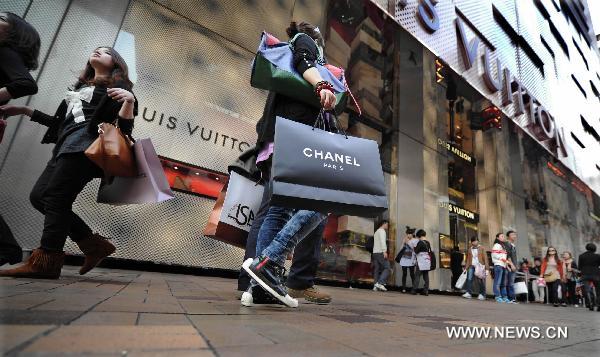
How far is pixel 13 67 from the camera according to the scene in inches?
81.3

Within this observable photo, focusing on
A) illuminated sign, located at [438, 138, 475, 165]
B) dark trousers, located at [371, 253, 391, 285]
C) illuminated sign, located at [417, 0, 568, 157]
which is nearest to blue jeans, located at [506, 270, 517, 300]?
dark trousers, located at [371, 253, 391, 285]

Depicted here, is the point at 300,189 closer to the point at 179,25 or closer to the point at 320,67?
the point at 320,67

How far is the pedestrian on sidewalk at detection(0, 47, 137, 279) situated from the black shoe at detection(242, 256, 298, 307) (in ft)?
4.42

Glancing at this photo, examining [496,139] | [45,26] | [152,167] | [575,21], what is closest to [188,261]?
[152,167]

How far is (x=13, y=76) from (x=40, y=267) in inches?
47.6

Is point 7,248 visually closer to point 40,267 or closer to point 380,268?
point 40,267

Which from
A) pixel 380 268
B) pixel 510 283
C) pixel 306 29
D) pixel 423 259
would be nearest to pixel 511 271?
pixel 510 283

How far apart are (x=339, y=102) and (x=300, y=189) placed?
865 mm

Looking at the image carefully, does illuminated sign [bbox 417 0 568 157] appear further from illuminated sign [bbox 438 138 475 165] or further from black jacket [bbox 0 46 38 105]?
black jacket [bbox 0 46 38 105]

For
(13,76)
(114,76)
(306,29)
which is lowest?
(13,76)

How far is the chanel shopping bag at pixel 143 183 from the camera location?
2131mm

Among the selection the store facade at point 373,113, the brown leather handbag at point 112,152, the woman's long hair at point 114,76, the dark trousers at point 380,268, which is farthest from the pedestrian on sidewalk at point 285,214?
the dark trousers at point 380,268

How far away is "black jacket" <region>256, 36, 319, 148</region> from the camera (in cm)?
190

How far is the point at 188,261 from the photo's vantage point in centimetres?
482
